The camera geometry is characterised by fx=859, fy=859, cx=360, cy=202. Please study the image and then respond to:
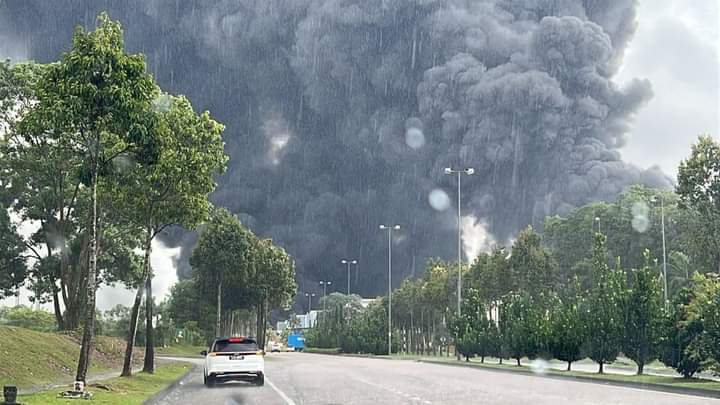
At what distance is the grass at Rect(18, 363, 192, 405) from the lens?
1960cm

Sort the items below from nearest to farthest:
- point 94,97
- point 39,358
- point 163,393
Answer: point 94,97
point 163,393
point 39,358

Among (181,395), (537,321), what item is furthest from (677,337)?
(181,395)

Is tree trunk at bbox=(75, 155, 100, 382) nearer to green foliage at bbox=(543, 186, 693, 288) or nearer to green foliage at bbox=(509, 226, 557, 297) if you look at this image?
green foliage at bbox=(509, 226, 557, 297)

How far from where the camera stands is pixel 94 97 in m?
21.6

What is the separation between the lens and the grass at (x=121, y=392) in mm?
19605

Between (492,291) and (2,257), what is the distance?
165 ft

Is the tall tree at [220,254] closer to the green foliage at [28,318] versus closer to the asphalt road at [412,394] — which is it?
the asphalt road at [412,394]

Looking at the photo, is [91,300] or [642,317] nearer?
[91,300]

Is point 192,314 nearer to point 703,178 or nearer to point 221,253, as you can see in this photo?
point 221,253

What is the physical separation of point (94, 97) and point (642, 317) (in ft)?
79.7

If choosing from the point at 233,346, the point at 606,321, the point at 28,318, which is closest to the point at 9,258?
the point at 233,346

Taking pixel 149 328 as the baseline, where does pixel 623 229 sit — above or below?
above

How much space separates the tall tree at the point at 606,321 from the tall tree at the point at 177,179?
17.8 m

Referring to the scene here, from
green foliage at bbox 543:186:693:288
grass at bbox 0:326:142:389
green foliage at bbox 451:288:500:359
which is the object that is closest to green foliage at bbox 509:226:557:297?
green foliage at bbox 451:288:500:359
